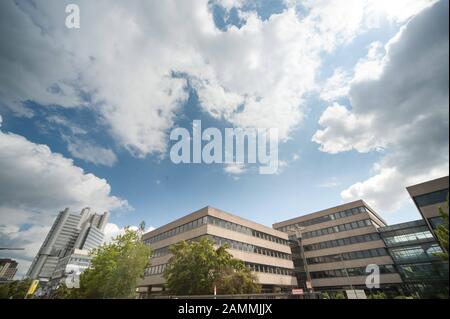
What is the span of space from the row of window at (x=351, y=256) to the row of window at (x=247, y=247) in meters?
8.20

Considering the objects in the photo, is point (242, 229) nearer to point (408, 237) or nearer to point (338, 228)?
point (338, 228)

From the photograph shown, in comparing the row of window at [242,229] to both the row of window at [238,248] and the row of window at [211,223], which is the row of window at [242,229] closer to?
the row of window at [211,223]

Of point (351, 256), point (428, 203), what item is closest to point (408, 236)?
point (351, 256)

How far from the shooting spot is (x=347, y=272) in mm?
38125

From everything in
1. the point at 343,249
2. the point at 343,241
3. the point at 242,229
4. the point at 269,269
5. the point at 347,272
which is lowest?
the point at 269,269

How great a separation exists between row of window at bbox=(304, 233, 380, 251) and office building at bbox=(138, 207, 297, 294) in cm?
977

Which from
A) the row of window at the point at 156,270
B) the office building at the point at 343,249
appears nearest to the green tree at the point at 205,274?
the row of window at the point at 156,270

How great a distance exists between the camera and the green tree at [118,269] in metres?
17.3

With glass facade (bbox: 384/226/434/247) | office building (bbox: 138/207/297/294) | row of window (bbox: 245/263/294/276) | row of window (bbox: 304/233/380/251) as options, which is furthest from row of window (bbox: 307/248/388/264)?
office building (bbox: 138/207/297/294)

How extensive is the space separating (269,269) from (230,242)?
10629mm

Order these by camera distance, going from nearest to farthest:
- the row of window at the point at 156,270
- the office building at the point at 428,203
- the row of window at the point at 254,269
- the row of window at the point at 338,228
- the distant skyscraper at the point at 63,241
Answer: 1. the office building at the point at 428,203
2. the row of window at the point at 156,270
3. the row of window at the point at 254,269
4. the row of window at the point at 338,228
5. the distant skyscraper at the point at 63,241

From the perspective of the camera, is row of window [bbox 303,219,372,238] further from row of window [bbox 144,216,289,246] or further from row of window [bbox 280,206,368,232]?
row of window [bbox 144,216,289,246]

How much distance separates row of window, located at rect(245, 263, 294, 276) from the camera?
1215 inches
